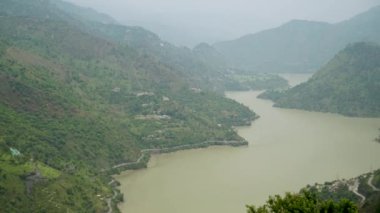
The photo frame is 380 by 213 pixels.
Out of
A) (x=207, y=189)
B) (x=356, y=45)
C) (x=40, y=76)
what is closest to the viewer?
(x=207, y=189)

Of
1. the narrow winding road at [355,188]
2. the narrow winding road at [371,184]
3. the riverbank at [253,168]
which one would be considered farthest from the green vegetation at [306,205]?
the riverbank at [253,168]

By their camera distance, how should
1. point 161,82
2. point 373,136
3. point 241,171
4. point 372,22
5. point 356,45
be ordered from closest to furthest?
point 241,171
point 373,136
point 161,82
point 356,45
point 372,22

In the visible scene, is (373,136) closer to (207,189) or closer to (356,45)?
(207,189)

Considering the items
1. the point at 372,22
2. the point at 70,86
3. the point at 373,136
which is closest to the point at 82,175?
the point at 70,86

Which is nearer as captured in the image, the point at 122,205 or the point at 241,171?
the point at 122,205

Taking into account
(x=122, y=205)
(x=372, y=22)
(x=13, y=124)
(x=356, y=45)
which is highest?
(x=372, y=22)

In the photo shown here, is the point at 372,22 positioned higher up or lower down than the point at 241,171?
higher up

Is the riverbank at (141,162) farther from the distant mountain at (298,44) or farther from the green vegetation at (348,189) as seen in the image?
the distant mountain at (298,44)
